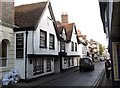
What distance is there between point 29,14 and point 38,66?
5.04 metres

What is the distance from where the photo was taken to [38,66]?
870 inches

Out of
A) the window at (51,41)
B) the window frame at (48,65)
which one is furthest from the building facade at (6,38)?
the window at (51,41)

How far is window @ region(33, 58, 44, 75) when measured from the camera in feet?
69.4

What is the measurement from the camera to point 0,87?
14.5 meters

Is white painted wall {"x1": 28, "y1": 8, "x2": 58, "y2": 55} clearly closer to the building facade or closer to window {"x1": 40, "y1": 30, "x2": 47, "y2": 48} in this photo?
window {"x1": 40, "y1": 30, "x2": 47, "y2": 48}

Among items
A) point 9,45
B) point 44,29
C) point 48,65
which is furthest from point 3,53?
point 48,65

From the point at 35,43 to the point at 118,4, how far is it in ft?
52.4

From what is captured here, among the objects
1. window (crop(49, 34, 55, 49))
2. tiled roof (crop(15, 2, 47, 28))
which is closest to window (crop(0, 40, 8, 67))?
tiled roof (crop(15, 2, 47, 28))

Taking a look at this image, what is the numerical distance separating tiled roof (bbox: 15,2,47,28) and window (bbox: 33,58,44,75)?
3.45m

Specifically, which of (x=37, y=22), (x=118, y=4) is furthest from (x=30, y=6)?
(x=118, y=4)

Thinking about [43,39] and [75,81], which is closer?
[75,81]

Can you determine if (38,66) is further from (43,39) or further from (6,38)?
(6,38)

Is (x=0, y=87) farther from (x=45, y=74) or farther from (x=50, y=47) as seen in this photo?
(x=50, y=47)

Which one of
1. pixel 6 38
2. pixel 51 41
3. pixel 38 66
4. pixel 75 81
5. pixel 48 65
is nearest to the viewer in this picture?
pixel 6 38
